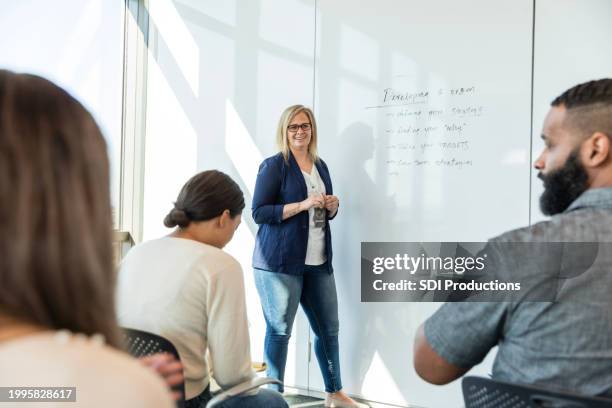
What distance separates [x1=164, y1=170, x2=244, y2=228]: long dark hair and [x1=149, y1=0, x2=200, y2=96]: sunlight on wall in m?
2.33

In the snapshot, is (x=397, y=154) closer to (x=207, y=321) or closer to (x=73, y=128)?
(x=207, y=321)

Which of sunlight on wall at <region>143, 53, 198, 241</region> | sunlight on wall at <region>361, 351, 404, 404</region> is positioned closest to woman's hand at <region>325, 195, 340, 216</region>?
Answer: sunlight on wall at <region>361, 351, 404, 404</region>

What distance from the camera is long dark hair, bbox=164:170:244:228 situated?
178cm

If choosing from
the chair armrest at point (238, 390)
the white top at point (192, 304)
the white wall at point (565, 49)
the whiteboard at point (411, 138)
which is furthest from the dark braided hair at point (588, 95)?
the whiteboard at point (411, 138)

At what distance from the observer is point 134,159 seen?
430cm

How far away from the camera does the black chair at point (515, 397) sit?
97 cm

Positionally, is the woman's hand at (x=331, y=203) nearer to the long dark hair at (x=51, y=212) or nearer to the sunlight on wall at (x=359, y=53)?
the sunlight on wall at (x=359, y=53)

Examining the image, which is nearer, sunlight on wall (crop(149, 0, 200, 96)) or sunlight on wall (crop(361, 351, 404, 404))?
sunlight on wall (crop(361, 351, 404, 404))

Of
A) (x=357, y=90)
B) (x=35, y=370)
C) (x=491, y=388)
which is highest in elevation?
(x=357, y=90)

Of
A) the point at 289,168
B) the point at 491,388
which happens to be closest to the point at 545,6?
the point at 289,168

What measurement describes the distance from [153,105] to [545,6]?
2656 mm

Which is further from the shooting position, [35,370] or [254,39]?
[254,39]

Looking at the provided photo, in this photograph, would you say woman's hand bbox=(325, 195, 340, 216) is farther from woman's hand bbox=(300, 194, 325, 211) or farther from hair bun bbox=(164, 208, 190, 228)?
hair bun bbox=(164, 208, 190, 228)

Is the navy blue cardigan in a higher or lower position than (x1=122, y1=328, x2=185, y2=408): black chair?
higher
